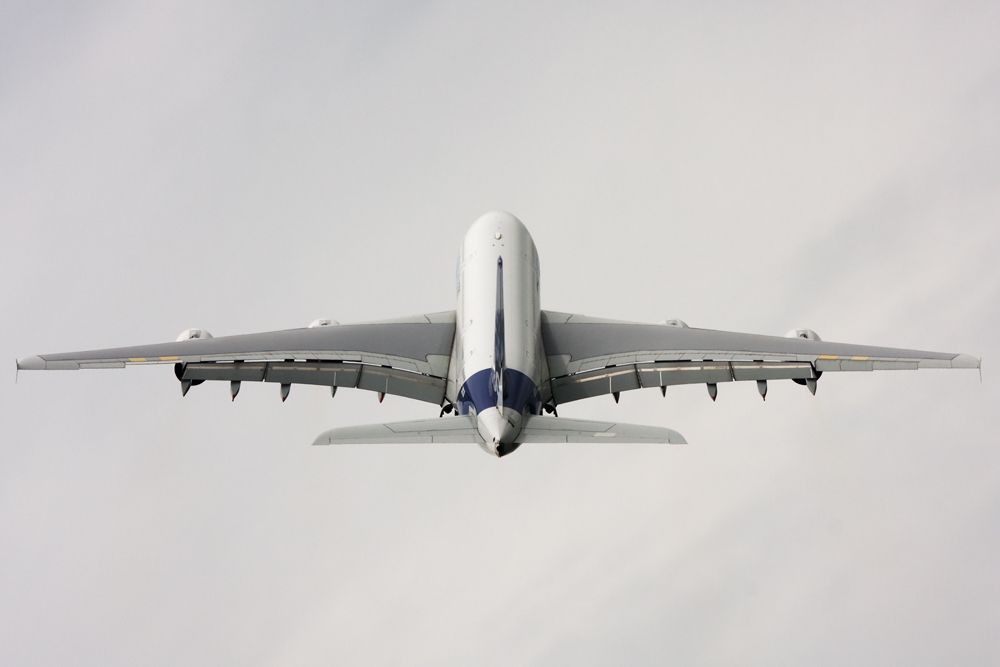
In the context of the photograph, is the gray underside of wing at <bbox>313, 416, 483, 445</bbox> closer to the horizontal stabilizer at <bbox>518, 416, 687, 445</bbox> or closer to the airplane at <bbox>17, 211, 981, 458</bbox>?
the airplane at <bbox>17, 211, 981, 458</bbox>

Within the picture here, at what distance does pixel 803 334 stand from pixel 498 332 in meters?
13.0

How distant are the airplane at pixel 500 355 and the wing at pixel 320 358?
4cm

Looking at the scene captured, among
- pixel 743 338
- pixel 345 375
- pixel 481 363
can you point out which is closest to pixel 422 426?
pixel 481 363

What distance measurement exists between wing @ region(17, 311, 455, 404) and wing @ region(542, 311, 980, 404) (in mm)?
5087

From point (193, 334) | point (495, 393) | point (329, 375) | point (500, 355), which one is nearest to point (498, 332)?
point (500, 355)

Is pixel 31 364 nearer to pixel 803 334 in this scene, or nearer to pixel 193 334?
pixel 193 334

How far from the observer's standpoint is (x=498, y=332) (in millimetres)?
49250

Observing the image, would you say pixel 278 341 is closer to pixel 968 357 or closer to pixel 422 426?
pixel 422 426

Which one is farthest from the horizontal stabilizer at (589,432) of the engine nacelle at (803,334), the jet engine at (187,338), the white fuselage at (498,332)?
the jet engine at (187,338)

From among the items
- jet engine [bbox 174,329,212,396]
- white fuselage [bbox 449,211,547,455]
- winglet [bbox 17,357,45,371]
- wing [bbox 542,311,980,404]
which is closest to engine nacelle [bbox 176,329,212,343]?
jet engine [bbox 174,329,212,396]

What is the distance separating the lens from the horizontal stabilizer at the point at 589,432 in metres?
44.0

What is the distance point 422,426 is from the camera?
4541cm

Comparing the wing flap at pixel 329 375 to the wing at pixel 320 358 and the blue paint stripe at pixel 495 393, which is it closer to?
the wing at pixel 320 358

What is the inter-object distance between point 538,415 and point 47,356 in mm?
18143
